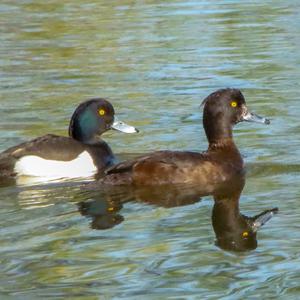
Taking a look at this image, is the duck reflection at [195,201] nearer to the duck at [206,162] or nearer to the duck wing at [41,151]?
the duck at [206,162]

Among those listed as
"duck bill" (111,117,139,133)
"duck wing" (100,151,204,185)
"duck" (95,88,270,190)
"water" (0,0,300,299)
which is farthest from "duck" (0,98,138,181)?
"duck wing" (100,151,204,185)

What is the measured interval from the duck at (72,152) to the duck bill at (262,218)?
261 cm

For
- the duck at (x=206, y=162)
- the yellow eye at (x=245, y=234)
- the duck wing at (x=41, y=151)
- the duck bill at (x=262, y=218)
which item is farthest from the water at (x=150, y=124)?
the duck wing at (x=41, y=151)

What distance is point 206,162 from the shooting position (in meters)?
12.3

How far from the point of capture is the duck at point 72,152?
12562mm

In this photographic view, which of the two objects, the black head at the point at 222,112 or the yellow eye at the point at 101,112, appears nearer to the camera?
the black head at the point at 222,112

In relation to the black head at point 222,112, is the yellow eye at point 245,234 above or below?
below

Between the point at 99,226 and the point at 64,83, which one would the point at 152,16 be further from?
the point at 99,226

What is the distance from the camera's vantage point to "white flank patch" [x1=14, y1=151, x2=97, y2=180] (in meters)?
12.5

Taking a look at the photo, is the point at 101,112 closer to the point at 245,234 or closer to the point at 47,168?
the point at 47,168

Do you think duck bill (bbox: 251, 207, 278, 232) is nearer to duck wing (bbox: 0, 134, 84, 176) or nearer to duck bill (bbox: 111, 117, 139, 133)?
duck wing (bbox: 0, 134, 84, 176)

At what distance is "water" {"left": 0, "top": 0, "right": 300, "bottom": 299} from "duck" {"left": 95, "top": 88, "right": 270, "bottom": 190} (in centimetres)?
28

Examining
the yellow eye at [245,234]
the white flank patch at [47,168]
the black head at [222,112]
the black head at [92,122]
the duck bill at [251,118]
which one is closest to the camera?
the yellow eye at [245,234]

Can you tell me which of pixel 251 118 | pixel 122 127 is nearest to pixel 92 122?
pixel 122 127
